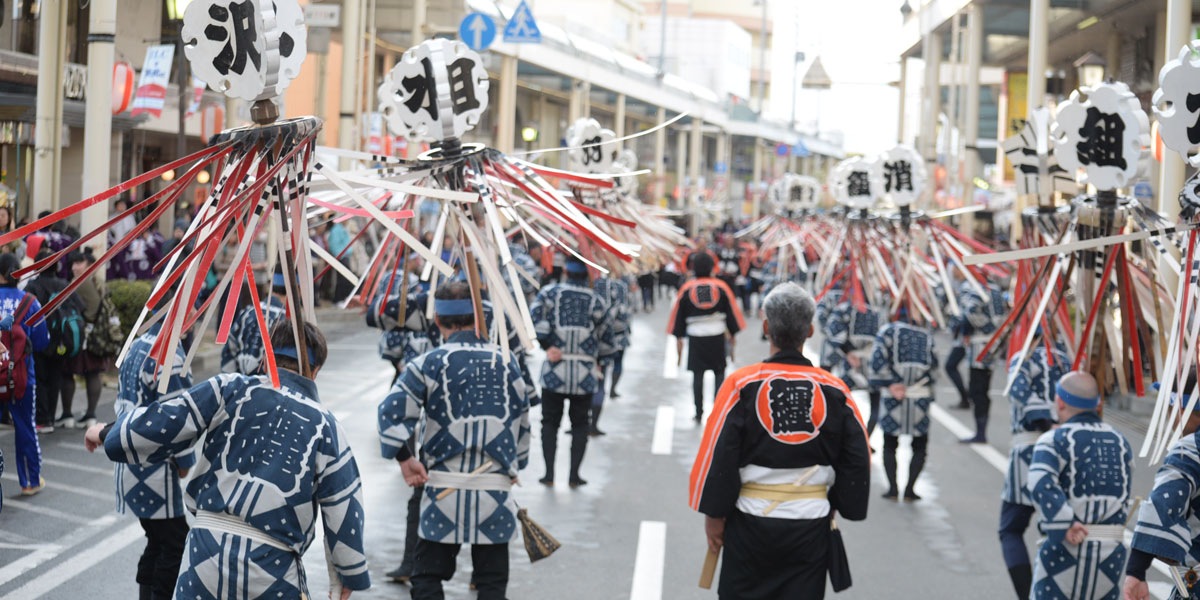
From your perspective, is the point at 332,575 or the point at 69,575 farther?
the point at 69,575

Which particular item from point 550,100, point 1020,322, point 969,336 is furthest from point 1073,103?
point 550,100

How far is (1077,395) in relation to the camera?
18.7 feet

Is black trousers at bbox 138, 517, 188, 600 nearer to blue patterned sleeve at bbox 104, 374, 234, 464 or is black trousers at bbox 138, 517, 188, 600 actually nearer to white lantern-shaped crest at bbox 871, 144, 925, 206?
blue patterned sleeve at bbox 104, 374, 234, 464

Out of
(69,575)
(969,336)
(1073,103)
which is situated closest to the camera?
(1073,103)

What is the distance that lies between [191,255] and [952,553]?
19.6ft

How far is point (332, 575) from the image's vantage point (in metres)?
4.33

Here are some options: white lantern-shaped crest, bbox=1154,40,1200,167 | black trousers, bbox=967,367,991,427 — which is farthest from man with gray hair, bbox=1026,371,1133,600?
black trousers, bbox=967,367,991,427

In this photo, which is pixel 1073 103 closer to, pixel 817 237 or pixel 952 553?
pixel 952 553

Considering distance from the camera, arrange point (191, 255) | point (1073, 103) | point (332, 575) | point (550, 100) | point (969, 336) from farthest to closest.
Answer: point (550, 100) → point (969, 336) → point (1073, 103) → point (332, 575) → point (191, 255)

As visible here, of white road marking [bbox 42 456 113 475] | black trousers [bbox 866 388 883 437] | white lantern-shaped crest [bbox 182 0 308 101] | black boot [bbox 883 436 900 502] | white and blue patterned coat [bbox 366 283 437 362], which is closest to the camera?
white lantern-shaped crest [bbox 182 0 308 101]

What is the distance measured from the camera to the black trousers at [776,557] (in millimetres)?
4945

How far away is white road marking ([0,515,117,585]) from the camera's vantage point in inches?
272

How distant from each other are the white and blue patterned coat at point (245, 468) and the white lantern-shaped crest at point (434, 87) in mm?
2489

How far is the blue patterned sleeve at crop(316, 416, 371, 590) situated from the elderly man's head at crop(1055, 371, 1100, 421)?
3.29 meters
